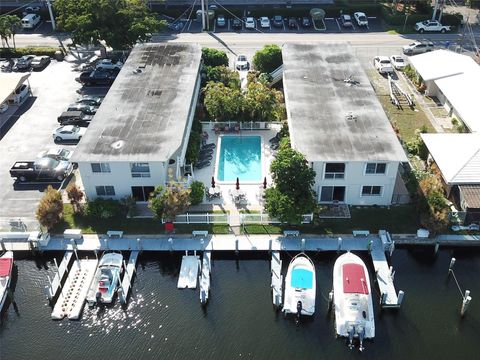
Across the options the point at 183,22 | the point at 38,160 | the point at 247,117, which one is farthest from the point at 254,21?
the point at 38,160

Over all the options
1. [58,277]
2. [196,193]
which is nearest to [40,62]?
[196,193]

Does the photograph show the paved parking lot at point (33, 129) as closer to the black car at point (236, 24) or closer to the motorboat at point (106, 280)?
the motorboat at point (106, 280)

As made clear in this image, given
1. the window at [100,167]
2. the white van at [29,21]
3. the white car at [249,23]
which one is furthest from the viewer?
the white van at [29,21]

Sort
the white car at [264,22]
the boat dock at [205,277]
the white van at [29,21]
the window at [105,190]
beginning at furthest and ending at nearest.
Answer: the white van at [29,21] < the white car at [264,22] < the window at [105,190] < the boat dock at [205,277]

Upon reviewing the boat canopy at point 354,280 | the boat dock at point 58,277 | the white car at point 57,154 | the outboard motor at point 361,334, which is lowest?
the boat dock at point 58,277

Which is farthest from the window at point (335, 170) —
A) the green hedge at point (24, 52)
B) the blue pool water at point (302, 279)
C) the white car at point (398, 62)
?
the green hedge at point (24, 52)

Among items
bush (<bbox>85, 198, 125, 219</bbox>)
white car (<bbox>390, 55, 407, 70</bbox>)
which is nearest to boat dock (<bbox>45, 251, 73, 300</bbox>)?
bush (<bbox>85, 198, 125, 219</bbox>)

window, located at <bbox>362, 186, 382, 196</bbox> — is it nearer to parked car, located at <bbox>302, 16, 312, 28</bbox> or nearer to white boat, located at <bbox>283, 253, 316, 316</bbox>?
white boat, located at <bbox>283, 253, 316, 316</bbox>
